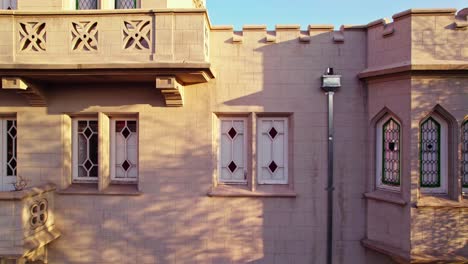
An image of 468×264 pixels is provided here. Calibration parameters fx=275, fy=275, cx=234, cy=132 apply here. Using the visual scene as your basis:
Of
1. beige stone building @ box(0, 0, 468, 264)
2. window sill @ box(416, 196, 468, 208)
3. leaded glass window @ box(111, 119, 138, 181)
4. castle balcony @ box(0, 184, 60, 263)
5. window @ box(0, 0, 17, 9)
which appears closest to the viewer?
castle balcony @ box(0, 184, 60, 263)

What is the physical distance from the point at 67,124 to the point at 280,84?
14.7ft

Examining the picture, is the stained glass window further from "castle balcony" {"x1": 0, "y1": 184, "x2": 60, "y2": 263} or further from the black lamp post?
"castle balcony" {"x1": 0, "y1": 184, "x2": 60, "y2": 263}

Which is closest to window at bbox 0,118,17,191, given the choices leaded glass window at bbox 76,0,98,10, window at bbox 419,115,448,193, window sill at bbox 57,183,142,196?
window sill at bbox 57,183,142,196

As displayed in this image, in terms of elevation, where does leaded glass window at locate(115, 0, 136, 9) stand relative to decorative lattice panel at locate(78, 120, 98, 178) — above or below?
above

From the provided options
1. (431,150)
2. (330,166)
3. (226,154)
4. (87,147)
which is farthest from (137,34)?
(431,150)

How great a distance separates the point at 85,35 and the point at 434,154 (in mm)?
6787

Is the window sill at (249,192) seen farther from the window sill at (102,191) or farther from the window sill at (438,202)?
the window sill at (438,202)

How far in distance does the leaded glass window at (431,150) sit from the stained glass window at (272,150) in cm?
250

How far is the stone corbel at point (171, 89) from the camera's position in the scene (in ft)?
16.1

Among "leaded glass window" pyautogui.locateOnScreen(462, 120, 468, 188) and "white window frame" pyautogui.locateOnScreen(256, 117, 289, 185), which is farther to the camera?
"white window frame" pyautogui.locateOnScreen(256, 117, 289, 185)

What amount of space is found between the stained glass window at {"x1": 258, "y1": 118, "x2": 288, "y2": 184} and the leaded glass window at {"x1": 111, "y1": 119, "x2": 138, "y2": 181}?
265cm

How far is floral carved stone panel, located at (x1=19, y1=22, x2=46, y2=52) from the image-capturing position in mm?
5051

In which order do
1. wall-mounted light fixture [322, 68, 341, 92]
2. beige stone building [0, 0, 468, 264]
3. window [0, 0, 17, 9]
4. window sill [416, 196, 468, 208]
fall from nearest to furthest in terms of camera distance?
window sill [416, 196, 468, 208]
wall-mounted light fixture [322, 68, 341, 92]
beige stone building [0, 0, 468, 264]
window [0, 0, 17, 9]

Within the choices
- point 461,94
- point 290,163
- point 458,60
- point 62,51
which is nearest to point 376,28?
point 458,60
